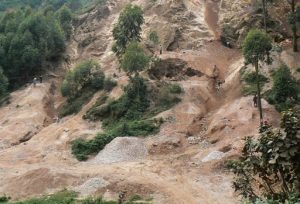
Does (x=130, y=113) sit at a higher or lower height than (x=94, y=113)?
higher

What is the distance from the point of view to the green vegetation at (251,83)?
46719mm

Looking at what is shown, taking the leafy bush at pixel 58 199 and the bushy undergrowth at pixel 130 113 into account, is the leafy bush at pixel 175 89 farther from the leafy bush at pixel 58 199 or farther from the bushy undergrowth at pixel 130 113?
the leafy bush at pixel 58 199

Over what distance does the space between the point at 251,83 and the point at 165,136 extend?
1124cm

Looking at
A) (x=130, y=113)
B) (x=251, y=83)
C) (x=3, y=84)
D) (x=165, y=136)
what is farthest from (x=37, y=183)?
A: (x=3, y=84)

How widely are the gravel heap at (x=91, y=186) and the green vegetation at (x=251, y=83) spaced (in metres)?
18.5

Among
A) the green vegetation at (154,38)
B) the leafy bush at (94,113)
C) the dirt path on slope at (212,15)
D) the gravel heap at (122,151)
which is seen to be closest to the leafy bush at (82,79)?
the leafy bush at (94,113)

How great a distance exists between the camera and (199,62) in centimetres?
5759

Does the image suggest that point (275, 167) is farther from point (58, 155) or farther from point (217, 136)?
point (58, 155)

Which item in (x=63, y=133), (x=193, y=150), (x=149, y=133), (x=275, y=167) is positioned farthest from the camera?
(x=63, y=133)

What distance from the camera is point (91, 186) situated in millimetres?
34438

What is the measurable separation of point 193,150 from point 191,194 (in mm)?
8906

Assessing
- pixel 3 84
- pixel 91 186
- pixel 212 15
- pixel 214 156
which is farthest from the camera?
pixel 212 15

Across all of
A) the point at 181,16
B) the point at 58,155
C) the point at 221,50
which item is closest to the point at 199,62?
the point at 221,50

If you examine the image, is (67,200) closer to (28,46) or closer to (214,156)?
(214,156)
